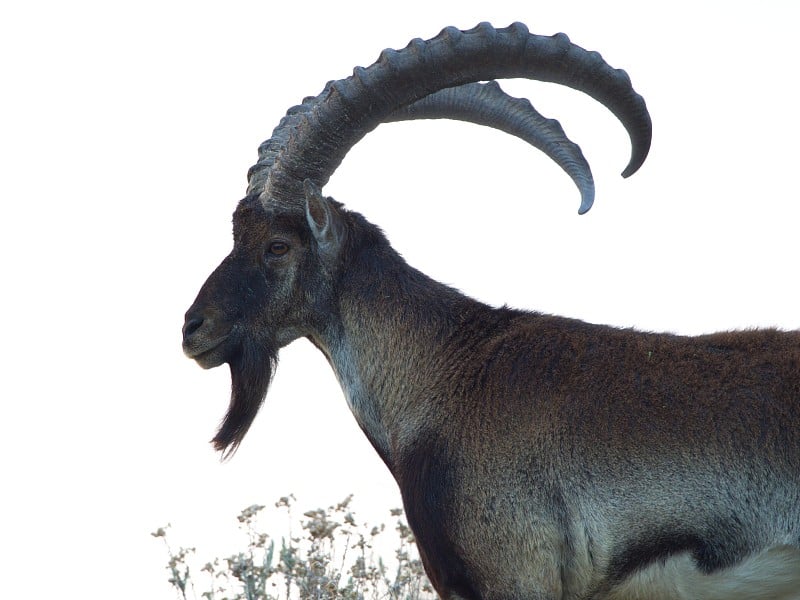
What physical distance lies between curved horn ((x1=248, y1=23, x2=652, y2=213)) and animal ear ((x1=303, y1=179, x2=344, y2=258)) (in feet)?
0.47

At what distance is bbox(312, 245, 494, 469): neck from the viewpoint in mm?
7148

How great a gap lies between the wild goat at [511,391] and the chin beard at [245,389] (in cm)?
1

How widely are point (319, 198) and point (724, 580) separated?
3.12 metres

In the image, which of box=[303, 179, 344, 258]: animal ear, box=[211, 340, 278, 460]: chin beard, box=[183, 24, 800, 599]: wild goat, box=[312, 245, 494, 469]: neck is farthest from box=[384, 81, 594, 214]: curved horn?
box=[211, 340, 278, 460]: chin beard

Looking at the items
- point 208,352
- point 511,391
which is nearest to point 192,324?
point 208,352

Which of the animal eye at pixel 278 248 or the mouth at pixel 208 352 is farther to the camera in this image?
the animal eye at pixel 278 248

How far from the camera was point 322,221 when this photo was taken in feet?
24.3

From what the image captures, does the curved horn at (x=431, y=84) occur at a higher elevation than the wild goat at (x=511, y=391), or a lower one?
higher

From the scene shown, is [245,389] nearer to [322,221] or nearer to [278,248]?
[278,248]

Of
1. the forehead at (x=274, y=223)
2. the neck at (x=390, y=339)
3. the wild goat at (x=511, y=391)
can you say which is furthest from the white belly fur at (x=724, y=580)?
the forehead at (x=274, y=223)

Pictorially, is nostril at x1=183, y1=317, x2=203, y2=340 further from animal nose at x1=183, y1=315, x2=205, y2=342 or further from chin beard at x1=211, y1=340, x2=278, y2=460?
chin beard at x1=211, y1=340, x2=278, y2=460

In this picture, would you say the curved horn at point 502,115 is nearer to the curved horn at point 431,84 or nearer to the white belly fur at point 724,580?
the curved horn at point 431,84

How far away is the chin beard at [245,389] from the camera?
746cm

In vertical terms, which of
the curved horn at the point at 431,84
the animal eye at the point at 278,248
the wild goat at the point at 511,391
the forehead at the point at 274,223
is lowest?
the wild goat at the point at 511,391
